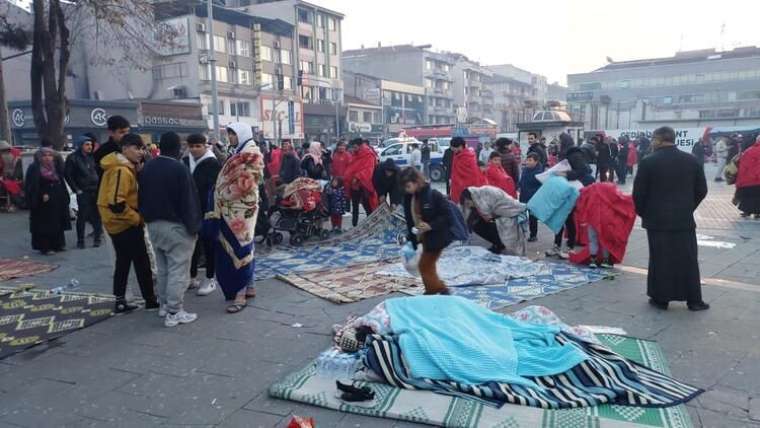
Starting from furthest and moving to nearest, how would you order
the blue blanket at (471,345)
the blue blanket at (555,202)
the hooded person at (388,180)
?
1. the hooded person at (388,180)
2. the blue blanket at (555,202)
3. the blue blanket at (471,345)

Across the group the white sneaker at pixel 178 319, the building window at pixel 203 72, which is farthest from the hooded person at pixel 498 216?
the building window at pixel 203 72

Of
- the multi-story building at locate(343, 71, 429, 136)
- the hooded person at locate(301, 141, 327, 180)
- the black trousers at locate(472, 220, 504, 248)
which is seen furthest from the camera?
the multi-story building at locate(343, 71, 429, 136)

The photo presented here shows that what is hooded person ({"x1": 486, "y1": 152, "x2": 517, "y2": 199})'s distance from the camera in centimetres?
923

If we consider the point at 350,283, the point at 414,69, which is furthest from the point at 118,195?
the point at 414,69

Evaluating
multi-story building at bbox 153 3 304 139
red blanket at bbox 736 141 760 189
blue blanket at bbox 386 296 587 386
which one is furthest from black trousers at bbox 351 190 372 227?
multi-story building at bbox 153 3 304 139

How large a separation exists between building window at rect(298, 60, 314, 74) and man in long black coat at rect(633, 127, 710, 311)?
47.4 metres

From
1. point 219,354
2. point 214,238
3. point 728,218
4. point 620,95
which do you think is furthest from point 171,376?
point 620,95

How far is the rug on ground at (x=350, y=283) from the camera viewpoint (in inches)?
226

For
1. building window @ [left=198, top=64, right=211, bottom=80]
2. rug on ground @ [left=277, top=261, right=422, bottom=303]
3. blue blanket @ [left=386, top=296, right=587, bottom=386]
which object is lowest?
rug on ground @ [left=277, top=261, right=422, bottom=303]

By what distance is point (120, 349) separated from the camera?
438 centimetres

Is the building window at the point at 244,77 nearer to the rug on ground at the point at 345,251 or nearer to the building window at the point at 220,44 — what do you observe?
the building window at the point at 220,44

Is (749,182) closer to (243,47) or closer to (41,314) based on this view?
(41,314)

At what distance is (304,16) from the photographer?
2029 inches

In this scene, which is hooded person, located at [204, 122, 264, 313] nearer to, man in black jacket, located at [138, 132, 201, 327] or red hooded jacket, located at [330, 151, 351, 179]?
man in black jacket, located at [138, 132, 201, 327]
